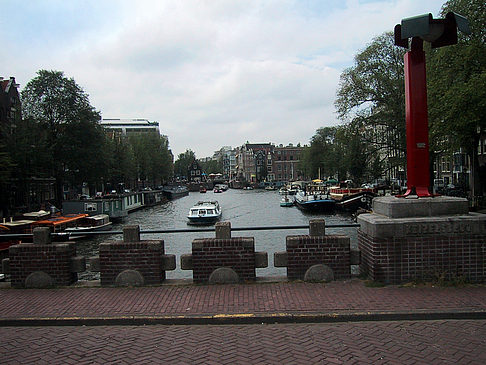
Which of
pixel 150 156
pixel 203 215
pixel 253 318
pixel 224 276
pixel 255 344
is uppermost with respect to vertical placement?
pixel 150 156

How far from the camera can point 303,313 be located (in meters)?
6.58

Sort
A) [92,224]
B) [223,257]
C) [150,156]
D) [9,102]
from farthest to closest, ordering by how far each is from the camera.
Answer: [150,156] → [9,102] → [92,224] → [223,257]

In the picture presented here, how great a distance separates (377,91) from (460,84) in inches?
618

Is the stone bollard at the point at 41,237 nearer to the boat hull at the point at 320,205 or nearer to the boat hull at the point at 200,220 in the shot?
the boat hull at the point at 200,220

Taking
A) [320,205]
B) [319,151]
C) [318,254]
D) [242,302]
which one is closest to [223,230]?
[242,302]

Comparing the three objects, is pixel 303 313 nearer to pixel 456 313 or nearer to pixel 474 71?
pixel 456 313

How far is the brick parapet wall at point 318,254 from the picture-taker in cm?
824

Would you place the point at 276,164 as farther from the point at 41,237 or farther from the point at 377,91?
the point at 41,237

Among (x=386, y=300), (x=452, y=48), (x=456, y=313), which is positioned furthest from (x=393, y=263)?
(x=452, y=48)

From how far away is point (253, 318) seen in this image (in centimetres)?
654

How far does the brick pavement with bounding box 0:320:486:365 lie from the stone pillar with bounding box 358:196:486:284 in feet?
5.14

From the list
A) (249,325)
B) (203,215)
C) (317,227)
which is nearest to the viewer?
(249,325)

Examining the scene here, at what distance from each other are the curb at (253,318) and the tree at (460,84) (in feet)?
71.5

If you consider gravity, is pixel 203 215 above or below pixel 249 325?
below
